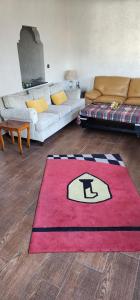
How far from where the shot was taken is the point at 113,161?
3076 mm

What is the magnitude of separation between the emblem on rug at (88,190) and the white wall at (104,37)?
3817 millimetres

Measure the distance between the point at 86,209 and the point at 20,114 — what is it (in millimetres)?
2129

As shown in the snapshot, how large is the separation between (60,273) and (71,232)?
376mm

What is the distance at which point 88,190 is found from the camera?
2.43 metres

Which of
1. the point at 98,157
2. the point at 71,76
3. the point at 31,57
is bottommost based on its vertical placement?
the point at 98,157

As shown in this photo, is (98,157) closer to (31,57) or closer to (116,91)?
(116,91)

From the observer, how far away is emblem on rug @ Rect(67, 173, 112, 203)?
2312 millimetres

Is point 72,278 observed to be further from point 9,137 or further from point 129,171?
point 9,137

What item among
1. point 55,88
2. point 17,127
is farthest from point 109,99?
point 17,127

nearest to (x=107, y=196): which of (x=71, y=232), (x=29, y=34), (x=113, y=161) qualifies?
(x=71, y=232)

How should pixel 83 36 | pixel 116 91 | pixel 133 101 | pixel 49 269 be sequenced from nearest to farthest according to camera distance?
1. pixel 49 269
2. pixel 133 101
3. pixel 116 91
4. pixel 83 36

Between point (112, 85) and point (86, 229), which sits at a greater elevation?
point (112, 85)

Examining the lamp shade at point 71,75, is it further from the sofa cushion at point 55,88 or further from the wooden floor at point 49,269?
the wooden floor at point 49,269

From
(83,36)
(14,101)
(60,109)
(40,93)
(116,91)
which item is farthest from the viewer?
(83,36)
